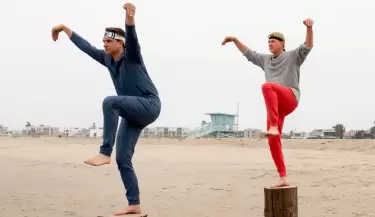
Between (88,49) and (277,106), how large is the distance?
2.14 m

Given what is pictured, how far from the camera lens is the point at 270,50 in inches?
222

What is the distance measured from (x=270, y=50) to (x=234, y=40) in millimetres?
525

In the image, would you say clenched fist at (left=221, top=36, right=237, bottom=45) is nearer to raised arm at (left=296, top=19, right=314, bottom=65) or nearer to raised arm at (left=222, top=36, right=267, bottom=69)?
raised arm at (left=222, top=36, right=267, bottom=69)

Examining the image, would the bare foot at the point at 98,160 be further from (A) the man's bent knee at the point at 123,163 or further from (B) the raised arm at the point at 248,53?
(B) the raised arm at the point at 248,53

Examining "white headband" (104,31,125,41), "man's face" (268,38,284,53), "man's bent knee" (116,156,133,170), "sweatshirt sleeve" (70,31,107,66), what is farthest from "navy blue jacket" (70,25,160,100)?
"man's face" (268,38,284,53)

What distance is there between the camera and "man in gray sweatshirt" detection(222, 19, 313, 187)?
16.7ft

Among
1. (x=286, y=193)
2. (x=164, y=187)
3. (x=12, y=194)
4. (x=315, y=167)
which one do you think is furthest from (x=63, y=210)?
(x=315, y=167)

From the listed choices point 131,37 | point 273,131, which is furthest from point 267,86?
point 131,37

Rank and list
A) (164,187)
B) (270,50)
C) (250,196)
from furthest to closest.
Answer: (164,187) → (250,196) → (270,50)

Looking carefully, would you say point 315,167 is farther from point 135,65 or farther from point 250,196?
point 135,65

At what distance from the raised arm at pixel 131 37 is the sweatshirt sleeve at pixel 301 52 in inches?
81.1

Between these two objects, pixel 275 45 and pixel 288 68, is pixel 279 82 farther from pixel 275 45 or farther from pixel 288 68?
pixel 275 45

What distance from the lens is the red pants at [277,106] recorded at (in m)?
5.07

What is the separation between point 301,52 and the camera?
5.36 m
